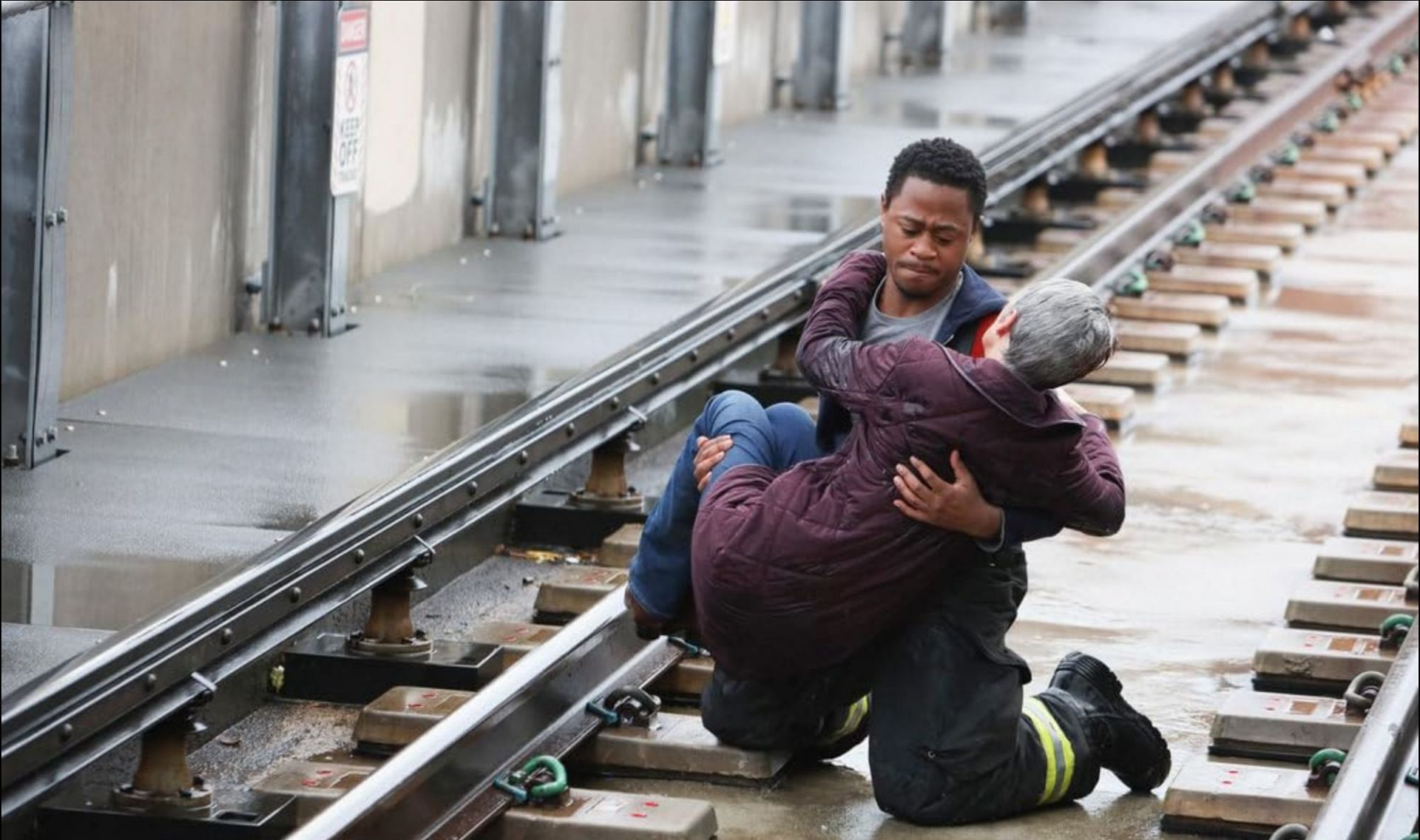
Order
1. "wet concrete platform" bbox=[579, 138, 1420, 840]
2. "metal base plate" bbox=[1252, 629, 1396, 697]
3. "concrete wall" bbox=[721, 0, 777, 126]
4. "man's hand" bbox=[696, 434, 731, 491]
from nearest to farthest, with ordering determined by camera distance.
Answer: "man's hand" bbox=[696, 434, 731, 491] → "wet concrete platform" bbox=[579, 138, 1420, 840] → "metal base plate" bbox=[1252, 629, 1396, 697] → "concrete wall" bbox=[721, 0, 777, 126]

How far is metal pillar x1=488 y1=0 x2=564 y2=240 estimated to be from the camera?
469 inches

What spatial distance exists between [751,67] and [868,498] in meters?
11.3

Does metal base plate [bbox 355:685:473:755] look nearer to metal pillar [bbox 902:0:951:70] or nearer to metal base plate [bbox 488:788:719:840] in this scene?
metal base plate [bbox 488:788:719:840]

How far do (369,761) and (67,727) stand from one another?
1044 mm

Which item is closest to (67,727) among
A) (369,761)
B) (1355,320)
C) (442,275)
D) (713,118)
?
(369,761)

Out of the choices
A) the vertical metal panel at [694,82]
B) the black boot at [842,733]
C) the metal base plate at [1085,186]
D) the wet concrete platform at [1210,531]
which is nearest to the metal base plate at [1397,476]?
the wet concrete platform at [1210,531]

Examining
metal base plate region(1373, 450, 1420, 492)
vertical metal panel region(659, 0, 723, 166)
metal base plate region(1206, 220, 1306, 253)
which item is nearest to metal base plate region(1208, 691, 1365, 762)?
metal base plate region(1373, 450, 1420, 492)

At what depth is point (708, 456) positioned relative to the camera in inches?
228

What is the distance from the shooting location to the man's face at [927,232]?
18.5ft

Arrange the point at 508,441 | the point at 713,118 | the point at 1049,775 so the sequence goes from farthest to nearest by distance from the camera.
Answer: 1. the point at 713,118
2. the point at 508,441
3. the point at 1049,775

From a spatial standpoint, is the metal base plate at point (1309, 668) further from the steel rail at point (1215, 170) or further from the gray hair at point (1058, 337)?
the steel rail at point (1215, 170)

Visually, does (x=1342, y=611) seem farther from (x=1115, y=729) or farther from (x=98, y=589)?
(x=98, y=589)

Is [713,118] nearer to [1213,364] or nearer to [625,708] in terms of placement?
[1213,364]

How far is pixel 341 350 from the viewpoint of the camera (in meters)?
9.52
